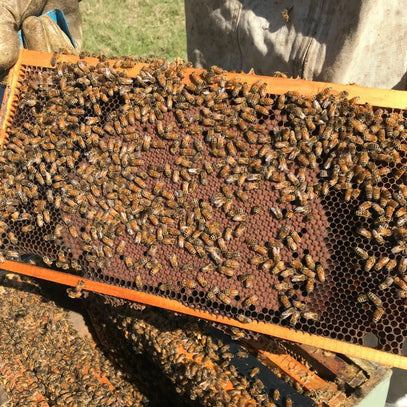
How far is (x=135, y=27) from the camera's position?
9.70 metres

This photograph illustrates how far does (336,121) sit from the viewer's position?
3.13m

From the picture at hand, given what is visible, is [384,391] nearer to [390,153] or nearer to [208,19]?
[390,153]

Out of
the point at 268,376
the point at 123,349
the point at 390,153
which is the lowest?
the point at 123,349

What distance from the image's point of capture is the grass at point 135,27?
9297 millimetres

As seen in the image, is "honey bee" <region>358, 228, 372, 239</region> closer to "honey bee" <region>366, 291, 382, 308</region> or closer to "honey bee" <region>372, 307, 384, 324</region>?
"honey bee" <region>366, 291, 382, 308</region>

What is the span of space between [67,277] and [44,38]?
3.71m

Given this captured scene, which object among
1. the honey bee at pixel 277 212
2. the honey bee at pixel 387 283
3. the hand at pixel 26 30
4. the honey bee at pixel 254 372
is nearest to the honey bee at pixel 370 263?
the honey bee at pixel 387 283

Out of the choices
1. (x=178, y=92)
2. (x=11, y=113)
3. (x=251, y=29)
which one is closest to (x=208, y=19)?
(x=251, y=29)

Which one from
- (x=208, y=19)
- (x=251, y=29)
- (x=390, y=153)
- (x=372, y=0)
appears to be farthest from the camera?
(x=208, y=19)

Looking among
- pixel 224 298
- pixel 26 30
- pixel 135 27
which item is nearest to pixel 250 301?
pixel 224 298

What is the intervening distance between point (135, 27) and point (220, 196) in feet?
26.0

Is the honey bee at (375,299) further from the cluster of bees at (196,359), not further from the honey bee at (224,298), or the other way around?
the cluster of bees at (196,359)

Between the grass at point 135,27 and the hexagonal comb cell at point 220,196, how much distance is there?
5.77 meters

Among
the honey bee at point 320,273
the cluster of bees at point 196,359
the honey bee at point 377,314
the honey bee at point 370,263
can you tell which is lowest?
the cluster of bees at point 196,359
